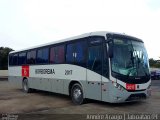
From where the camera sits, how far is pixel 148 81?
44.5 ft

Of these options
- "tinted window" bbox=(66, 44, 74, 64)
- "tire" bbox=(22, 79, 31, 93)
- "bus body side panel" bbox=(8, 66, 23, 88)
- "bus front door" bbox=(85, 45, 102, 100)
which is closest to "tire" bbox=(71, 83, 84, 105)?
"bus front door" bbox=(85, 45, 102, 100)

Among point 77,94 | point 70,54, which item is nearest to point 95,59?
point 77,94

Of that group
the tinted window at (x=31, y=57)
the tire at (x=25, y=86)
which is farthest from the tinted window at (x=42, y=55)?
the tire at (x=25, y=86)

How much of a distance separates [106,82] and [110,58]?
1.00 metres

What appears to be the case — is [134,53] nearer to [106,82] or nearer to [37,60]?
[106,82]

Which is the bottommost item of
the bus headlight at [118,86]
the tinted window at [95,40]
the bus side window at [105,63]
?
the bus headlight at [118,86]

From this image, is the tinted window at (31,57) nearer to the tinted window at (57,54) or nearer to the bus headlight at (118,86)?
the tinted window at (57,54)

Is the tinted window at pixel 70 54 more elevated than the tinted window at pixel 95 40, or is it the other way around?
the tinted window at pixel 95 40

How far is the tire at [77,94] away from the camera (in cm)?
1428

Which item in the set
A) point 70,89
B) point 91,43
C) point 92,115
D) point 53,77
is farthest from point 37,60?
point 92,115

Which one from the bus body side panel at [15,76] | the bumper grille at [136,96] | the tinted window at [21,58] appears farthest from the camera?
the bus body side panel at [15,76]

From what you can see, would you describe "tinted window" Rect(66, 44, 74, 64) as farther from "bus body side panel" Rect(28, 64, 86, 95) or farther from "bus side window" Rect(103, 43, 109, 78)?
"bus side window" Rect(103, 43, 109, 78)

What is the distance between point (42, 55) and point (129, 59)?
7.39m

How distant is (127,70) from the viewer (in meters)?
12.7
